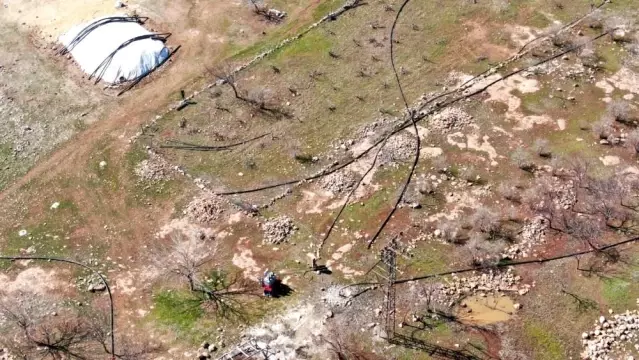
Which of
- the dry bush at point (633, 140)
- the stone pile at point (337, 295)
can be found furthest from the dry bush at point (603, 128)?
the stone pile at point (337, 295)

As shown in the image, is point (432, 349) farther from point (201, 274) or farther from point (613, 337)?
point (201, 274)

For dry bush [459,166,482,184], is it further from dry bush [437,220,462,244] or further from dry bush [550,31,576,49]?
dry bush [550,31,576,49]

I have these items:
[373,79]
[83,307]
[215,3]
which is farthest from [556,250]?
[215,3]

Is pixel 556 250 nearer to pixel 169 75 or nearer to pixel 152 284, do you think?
pixel 152 284

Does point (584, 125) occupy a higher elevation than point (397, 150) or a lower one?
lower

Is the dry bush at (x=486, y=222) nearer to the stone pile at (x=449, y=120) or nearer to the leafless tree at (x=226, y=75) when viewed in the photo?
the stone pile at (x=449, y=120)

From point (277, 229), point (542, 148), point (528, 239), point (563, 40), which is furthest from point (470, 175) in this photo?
point (563, 40)
